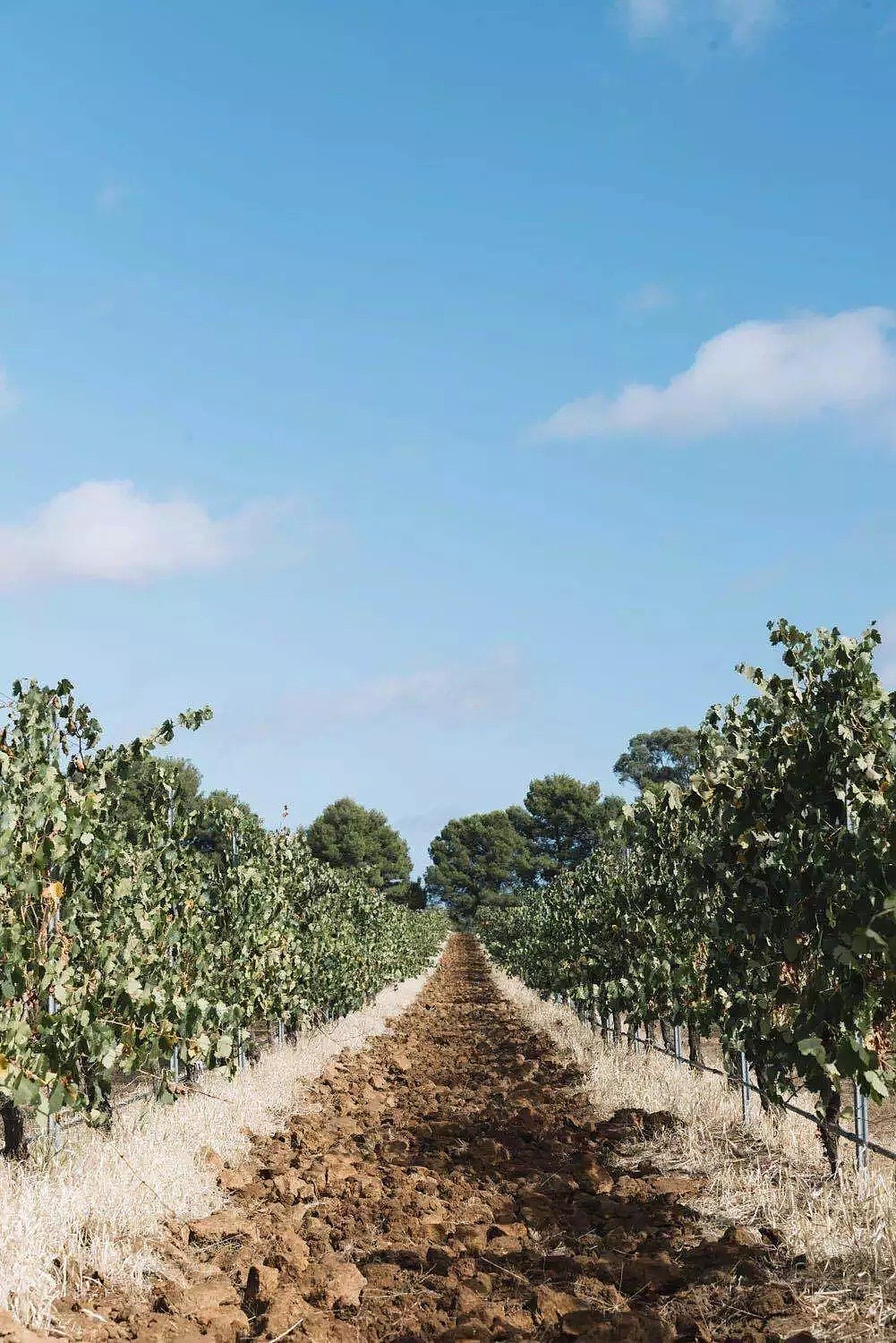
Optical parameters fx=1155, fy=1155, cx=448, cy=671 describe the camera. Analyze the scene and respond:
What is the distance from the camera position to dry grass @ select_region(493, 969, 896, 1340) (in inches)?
206

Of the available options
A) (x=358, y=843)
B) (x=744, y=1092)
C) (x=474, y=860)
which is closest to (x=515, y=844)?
(x=474, y=860)

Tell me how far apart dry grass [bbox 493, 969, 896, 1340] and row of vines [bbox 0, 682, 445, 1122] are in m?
3.74

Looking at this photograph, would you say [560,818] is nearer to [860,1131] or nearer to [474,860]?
[474,860]

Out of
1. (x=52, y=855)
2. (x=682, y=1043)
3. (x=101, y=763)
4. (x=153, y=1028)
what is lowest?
(x=682, y=1043)

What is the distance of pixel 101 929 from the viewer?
873 cm

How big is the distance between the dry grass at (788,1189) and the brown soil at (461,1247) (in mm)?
198

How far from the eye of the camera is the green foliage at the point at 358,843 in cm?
6938

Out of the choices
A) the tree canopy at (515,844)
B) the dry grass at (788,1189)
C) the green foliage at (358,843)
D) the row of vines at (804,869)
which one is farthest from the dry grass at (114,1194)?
the tree canopy at (515,844)

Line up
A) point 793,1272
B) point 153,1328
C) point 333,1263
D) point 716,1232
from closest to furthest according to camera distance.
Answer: point 153,1328, point 793,1272, point 333,1263, point 716,1232

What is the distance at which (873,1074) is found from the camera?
6.36 m

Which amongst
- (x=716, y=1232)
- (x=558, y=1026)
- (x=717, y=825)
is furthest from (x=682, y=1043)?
(x=716, y=1232)

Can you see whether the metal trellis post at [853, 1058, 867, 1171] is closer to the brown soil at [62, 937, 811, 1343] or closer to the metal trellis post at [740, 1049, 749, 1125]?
the brown soil at [62, 937, 811, 1343]

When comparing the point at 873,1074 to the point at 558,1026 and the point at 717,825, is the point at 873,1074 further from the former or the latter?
the point at 558,1026

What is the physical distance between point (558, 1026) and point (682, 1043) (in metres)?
2.30
